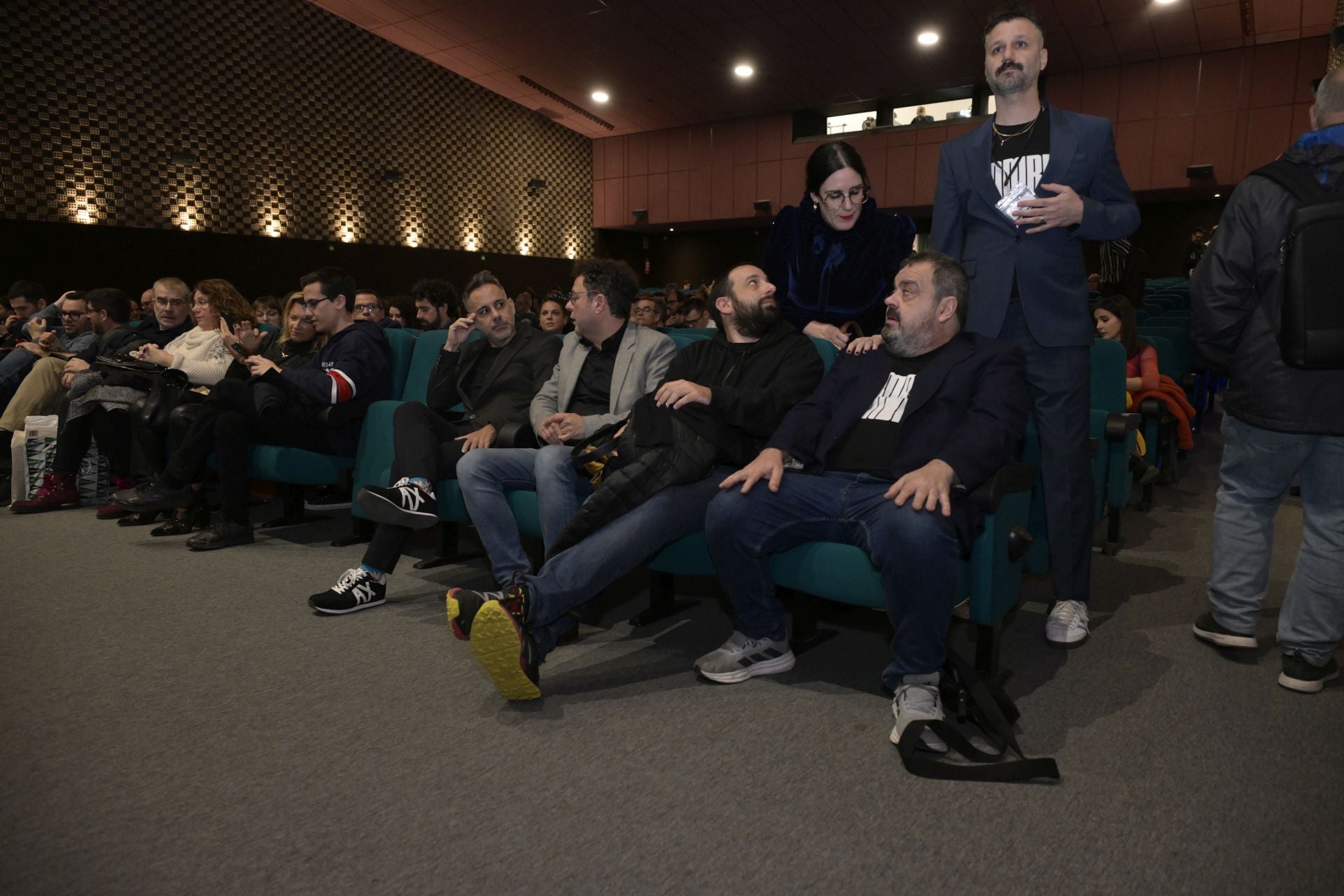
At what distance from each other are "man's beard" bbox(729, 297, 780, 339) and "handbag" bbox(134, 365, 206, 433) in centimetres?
262

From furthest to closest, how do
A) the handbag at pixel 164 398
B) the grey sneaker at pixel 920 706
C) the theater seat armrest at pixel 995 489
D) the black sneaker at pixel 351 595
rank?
the handbag at pixel 164 398 → the black sneaker at pixel 351 595 → the theater seat armrest at pixel 995 489 → the grey sneaker at pixel 920 706

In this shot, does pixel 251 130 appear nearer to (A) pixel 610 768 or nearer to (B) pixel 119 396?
(B) pixel 119 396

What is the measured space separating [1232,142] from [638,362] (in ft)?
35.8

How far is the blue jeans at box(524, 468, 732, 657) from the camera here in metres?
2.05

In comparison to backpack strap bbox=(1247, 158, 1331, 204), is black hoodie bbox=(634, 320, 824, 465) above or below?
below

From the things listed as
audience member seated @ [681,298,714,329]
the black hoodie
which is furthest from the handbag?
audience member seated @ [681,298,714,329]

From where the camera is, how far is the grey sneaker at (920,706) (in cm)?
175

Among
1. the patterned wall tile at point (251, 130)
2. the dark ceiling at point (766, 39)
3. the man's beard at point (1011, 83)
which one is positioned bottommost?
the man's beard at point (1011, 83)

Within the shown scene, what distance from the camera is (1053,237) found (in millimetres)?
2238

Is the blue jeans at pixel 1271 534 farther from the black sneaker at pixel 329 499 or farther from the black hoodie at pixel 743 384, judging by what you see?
the black sneaker at pixel 329 499

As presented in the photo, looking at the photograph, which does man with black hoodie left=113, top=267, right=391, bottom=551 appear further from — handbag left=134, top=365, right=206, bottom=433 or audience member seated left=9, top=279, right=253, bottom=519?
audience member seated left=9, top=279, right=253, bottom=519

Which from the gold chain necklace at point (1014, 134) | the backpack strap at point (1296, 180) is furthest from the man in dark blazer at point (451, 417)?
the backpack strap at point (1296, 180)

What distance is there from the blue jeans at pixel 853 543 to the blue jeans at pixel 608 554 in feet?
0.38

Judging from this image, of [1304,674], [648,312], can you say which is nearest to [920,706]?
[1304,674]
